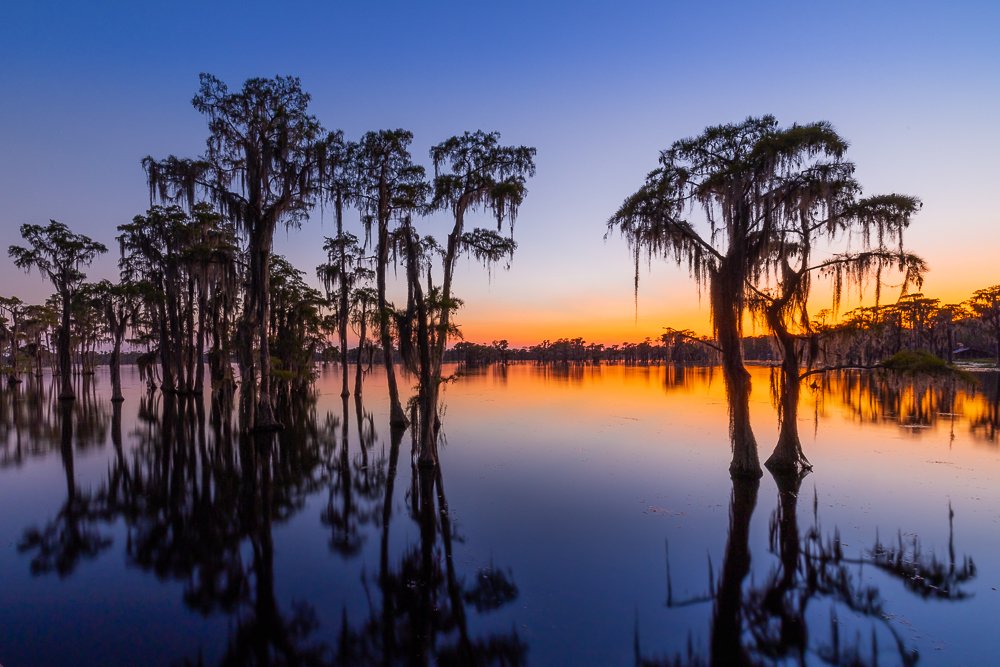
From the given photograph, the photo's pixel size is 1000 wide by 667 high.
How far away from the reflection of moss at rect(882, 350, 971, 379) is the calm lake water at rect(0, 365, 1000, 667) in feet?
1.42

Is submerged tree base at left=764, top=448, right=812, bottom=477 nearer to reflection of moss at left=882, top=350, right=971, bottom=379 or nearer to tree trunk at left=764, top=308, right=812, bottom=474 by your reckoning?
tree trunk at left=764, top=308, right=812, bottom=474

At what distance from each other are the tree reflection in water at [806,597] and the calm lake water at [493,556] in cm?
4

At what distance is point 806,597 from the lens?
7562mm

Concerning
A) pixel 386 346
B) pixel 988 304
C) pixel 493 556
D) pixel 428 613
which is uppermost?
pixel 988 304

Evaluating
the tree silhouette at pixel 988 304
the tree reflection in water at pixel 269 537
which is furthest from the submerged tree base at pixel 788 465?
the tree silhouette at pixel 988 304

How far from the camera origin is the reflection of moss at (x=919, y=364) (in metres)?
11.5

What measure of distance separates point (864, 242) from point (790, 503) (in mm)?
7038

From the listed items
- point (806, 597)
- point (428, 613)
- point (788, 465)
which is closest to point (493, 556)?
point (428, 613)

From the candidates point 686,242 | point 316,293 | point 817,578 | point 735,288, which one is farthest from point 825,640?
point 316,293

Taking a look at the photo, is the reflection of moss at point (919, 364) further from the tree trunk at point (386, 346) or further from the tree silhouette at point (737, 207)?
the tree trunk at point (386, 346)

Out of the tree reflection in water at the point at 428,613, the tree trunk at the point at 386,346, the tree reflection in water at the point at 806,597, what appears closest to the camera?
the tree reflection in water at the point at 428,613

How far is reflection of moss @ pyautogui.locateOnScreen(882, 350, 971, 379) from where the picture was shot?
11.5 meters

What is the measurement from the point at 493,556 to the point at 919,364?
36.2ft

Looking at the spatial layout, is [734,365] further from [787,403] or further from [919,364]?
[919,364]
